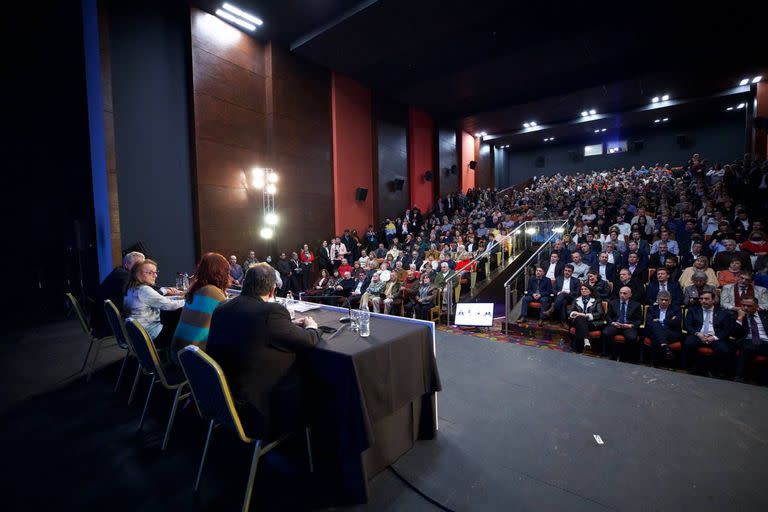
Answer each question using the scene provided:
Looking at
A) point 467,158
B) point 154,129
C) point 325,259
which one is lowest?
point 325,259

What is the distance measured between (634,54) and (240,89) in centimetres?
1055

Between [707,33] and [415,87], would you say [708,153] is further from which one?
[415,87]

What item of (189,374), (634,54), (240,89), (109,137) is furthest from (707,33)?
(109,137)

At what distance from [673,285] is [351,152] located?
9135 millimetres

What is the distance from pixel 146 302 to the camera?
9.93 feet

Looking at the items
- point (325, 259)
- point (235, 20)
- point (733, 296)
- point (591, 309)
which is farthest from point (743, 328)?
point (235, 20)

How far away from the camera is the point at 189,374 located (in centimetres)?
193

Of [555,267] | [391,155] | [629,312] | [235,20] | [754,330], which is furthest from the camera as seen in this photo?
[391,155]

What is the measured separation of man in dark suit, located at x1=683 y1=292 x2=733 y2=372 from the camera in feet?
12.0

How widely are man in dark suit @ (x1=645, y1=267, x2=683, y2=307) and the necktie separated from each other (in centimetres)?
70

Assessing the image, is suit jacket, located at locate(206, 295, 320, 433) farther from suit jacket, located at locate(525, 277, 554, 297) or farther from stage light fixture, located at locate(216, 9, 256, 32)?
stage light fixture, located at locate(216, 9, 256, 32)

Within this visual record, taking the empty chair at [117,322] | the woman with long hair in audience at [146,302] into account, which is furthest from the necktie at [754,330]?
the empty chair at [117,322]

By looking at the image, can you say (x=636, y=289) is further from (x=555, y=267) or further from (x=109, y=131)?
(x=109, y=131)

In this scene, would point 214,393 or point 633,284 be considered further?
point 633,284
